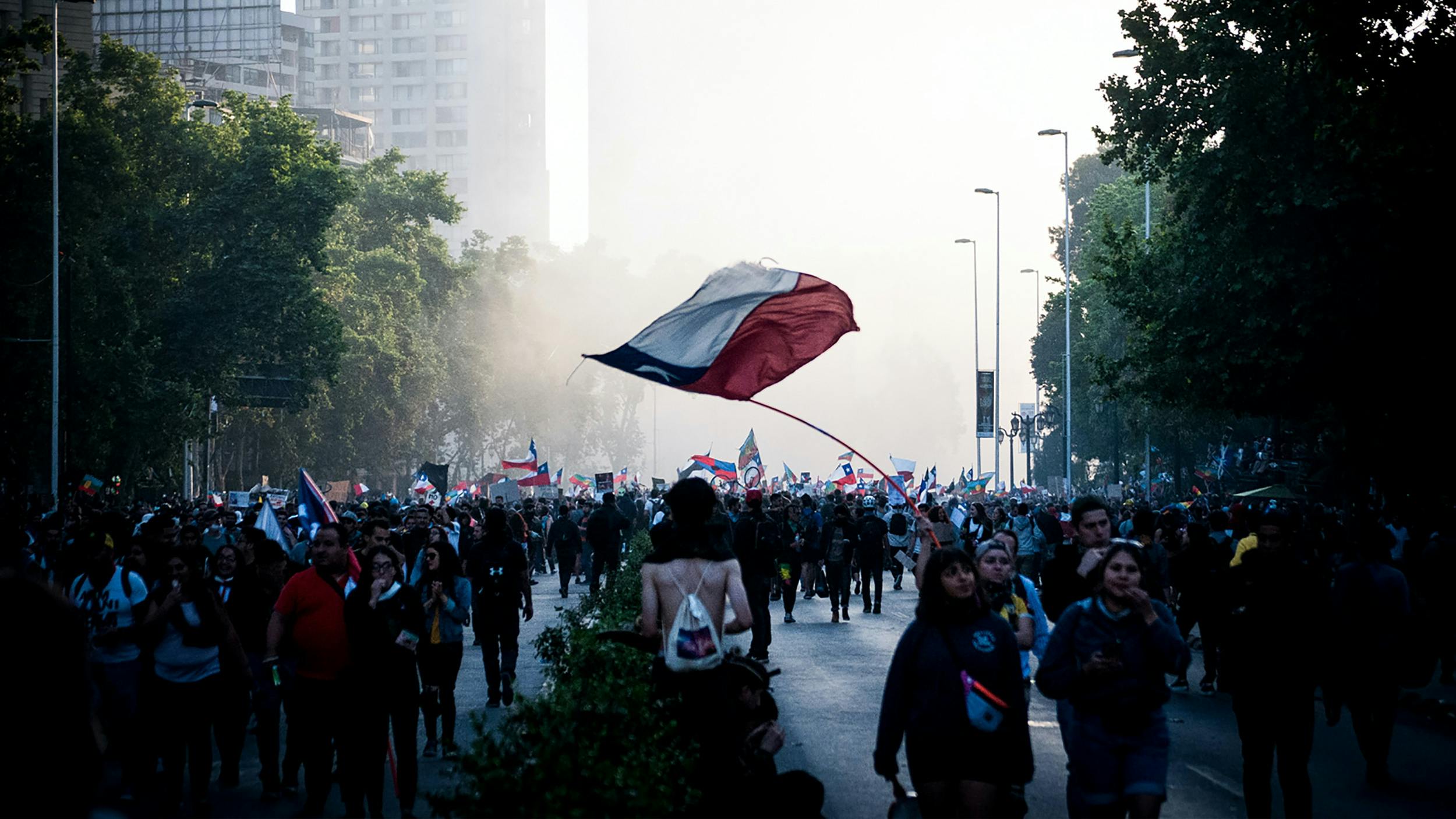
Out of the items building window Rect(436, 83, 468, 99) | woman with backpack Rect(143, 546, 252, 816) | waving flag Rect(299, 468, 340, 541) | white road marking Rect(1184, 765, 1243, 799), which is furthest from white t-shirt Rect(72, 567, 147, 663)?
building window Rect(436, 83, 468, 99)

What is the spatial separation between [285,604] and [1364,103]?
13153 millimetres

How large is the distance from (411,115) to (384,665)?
588ft

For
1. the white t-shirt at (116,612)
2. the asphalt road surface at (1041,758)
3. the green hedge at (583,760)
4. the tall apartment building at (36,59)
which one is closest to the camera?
the green hedge at (583,760)

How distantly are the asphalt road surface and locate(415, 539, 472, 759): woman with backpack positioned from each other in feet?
1.23

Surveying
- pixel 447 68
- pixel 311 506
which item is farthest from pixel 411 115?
pixel 311 506

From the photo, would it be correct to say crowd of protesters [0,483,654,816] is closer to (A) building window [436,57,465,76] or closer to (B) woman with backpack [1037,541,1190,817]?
(B) woman with backpack [1037,541,1190,817]

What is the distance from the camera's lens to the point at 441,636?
11961mm

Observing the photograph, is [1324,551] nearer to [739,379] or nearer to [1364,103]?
[1364,103]

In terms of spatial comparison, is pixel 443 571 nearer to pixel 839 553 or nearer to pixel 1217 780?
pixel 1217 780

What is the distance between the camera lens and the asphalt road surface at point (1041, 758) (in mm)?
10008

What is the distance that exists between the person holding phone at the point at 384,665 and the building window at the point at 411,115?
178 m

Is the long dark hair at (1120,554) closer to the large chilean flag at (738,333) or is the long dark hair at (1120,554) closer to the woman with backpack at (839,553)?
the large chilean flag at (738,333)

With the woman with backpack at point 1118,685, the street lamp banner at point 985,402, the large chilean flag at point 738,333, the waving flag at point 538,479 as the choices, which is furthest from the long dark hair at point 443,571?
the street lamp banner at point 985,402

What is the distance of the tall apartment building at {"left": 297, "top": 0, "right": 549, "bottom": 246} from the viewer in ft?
598
